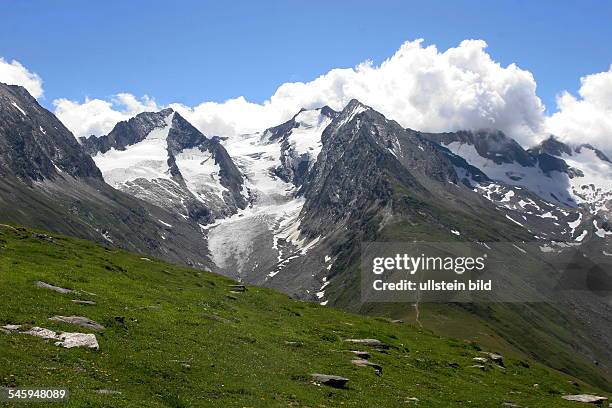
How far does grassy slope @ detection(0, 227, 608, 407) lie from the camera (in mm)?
33375

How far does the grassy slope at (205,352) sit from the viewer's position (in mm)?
33375

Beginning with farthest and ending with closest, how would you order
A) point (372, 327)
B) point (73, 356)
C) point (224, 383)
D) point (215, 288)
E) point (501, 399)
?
point (215, 288)
point (372, 327)
point (501, 399)
point (224, 383)
point (73, 356)

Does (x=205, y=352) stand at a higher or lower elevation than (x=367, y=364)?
higher

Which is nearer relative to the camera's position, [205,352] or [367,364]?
[205,352]

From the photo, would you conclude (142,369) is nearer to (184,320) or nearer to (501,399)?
(184,320)

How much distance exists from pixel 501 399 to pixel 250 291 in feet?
127

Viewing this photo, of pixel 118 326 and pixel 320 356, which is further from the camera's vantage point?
pixel 320 356

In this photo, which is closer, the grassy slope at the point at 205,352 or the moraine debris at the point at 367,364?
the grassy slope at the point at 205,352

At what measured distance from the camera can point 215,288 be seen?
7681 centimetres

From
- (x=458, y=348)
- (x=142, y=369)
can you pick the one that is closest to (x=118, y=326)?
(x=142, y=369)

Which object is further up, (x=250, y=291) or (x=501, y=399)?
(x=250, y=291)

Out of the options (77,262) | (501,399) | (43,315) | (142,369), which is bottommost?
(501,399)

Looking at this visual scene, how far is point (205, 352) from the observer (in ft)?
141

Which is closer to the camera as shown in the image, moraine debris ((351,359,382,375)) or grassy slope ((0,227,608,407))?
grassy slope ((0,227,608,407))
